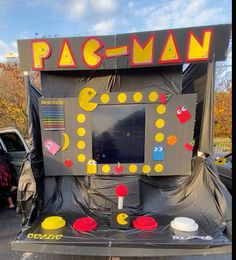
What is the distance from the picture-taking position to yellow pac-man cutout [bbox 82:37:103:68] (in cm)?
314

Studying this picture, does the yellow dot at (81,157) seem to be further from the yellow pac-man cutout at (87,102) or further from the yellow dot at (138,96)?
the yellow dot at (138,96)

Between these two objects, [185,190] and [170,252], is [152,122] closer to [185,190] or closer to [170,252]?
[185,190]

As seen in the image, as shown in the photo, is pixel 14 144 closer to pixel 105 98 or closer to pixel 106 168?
pixel 106 168

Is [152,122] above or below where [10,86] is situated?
below

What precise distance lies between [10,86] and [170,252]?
11.8 metres

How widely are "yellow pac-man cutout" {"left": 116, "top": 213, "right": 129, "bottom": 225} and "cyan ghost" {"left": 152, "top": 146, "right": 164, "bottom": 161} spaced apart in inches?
34.8

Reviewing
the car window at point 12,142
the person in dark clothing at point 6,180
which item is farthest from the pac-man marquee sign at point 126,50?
the car window at point 12,142

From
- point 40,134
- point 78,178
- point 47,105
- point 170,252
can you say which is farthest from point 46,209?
point 170,252

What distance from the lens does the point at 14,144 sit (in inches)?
235

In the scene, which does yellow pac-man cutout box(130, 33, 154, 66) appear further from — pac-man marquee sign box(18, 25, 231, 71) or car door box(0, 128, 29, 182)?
car door box(0, 128, 29, 182)

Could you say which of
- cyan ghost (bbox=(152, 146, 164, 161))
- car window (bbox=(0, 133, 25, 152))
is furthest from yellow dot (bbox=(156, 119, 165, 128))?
car window (bbox=(0, 133, 25, 152))

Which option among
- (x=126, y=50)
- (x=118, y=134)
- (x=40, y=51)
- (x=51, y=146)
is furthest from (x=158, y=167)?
(x=40, y=51)

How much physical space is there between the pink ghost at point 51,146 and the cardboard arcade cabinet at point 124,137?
13 millimetres
